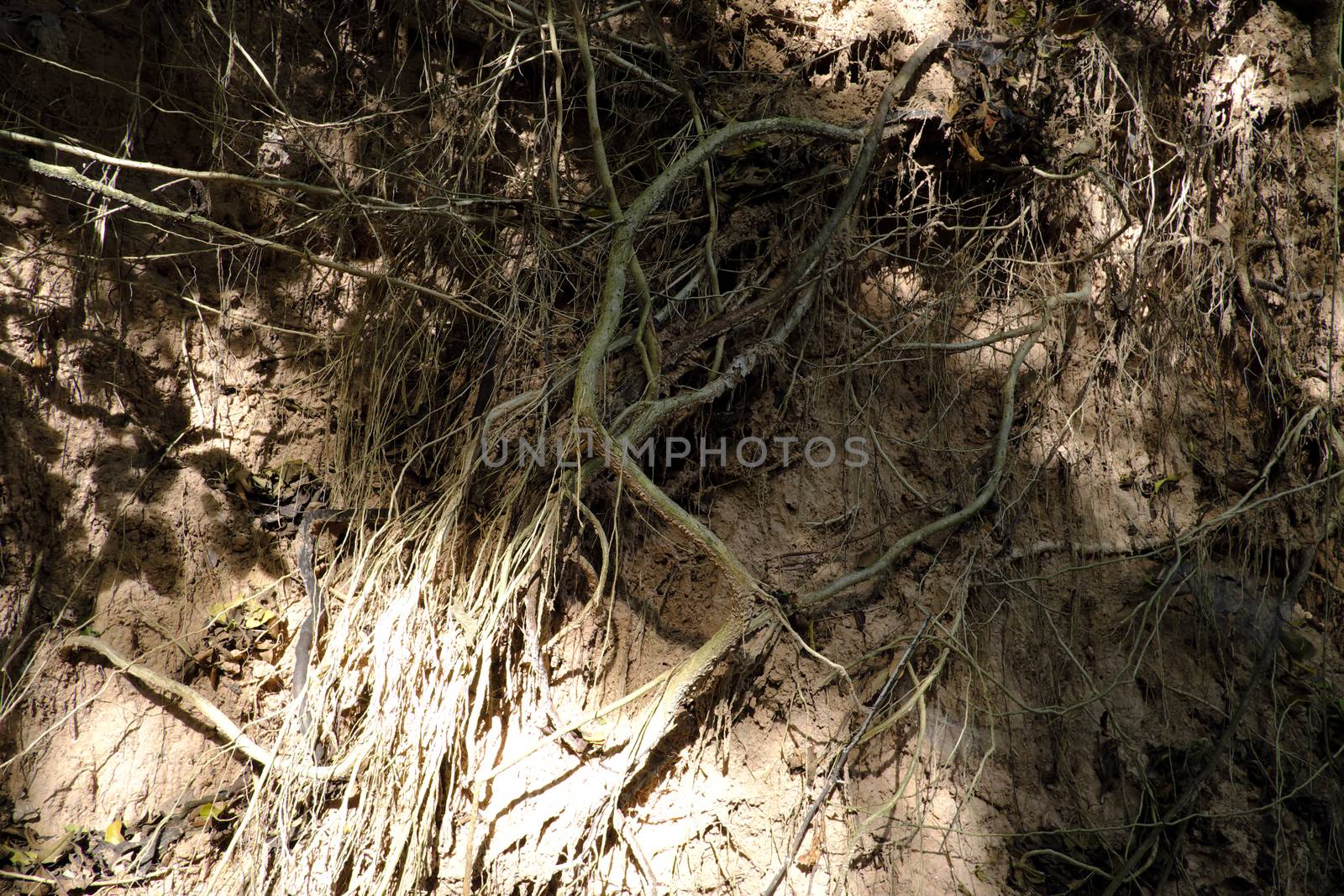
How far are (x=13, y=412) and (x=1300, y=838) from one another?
3369mm

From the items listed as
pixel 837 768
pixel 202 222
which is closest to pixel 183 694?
pixel 202 222

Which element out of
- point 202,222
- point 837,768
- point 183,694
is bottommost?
point 837,768

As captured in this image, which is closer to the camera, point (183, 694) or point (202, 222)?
point (202, 222)

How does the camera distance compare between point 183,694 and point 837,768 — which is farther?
point 183,694

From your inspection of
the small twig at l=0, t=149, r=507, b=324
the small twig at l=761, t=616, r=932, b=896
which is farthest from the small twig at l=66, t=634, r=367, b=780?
the small twig at l=761, t=616, r=932, b=896

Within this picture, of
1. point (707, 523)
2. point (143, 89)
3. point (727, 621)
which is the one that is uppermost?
point (143, 89)

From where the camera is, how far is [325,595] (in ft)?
7.00

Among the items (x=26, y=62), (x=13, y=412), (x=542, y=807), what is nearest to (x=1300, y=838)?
(x=542, y=807)

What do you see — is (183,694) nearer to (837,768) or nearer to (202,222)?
(202,222)

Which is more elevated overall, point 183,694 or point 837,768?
point 183,694

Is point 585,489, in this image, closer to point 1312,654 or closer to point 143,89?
point 143,89

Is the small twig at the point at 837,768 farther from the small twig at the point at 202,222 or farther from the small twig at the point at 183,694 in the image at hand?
the small twig at the point at 202,222

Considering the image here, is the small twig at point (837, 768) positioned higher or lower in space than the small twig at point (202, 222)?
lower

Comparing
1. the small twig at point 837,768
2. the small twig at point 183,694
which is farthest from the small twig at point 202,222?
the small twig at point 837,768
